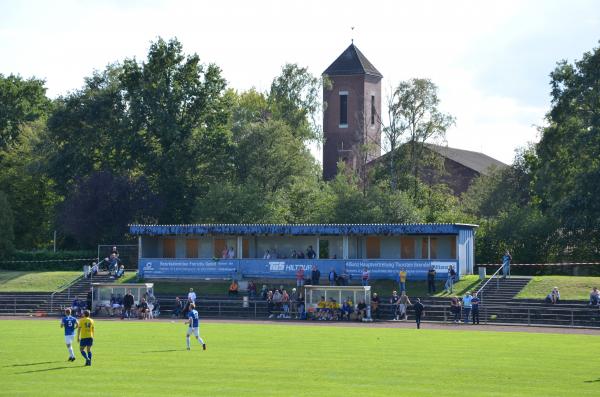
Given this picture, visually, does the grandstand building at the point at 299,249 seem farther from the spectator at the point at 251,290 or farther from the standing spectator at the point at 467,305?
the standing spectator at the point at 467,305

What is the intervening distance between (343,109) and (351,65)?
194 inches

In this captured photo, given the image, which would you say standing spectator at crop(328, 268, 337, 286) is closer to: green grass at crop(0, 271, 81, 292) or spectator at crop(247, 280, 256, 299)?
spectator at crop(247, 280, 256, 299)

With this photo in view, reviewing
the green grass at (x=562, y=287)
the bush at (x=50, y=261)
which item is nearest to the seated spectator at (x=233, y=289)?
the green grass at (x=562, y=287)

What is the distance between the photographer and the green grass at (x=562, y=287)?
159 feet

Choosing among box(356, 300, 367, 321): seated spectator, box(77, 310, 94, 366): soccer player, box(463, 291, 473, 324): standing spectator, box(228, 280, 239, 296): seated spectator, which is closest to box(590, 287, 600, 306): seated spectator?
box(463, 291, 473, 324): standing spectator

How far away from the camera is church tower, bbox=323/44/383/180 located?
98.9m

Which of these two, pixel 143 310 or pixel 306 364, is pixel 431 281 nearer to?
pixel 143 310

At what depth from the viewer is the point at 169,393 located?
20.4 m

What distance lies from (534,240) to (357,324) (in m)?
24.4

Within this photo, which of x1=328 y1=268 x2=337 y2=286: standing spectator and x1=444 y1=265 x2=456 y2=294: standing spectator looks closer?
x1=444 y1=265 x2=456 y2=294: standing spectator

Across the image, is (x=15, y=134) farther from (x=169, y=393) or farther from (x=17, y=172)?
(x=169, y=393)

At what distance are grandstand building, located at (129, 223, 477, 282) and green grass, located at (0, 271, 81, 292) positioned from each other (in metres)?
4.85

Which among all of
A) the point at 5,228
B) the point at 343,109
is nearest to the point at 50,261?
the point at 5,228

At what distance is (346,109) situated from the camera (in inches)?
3942
